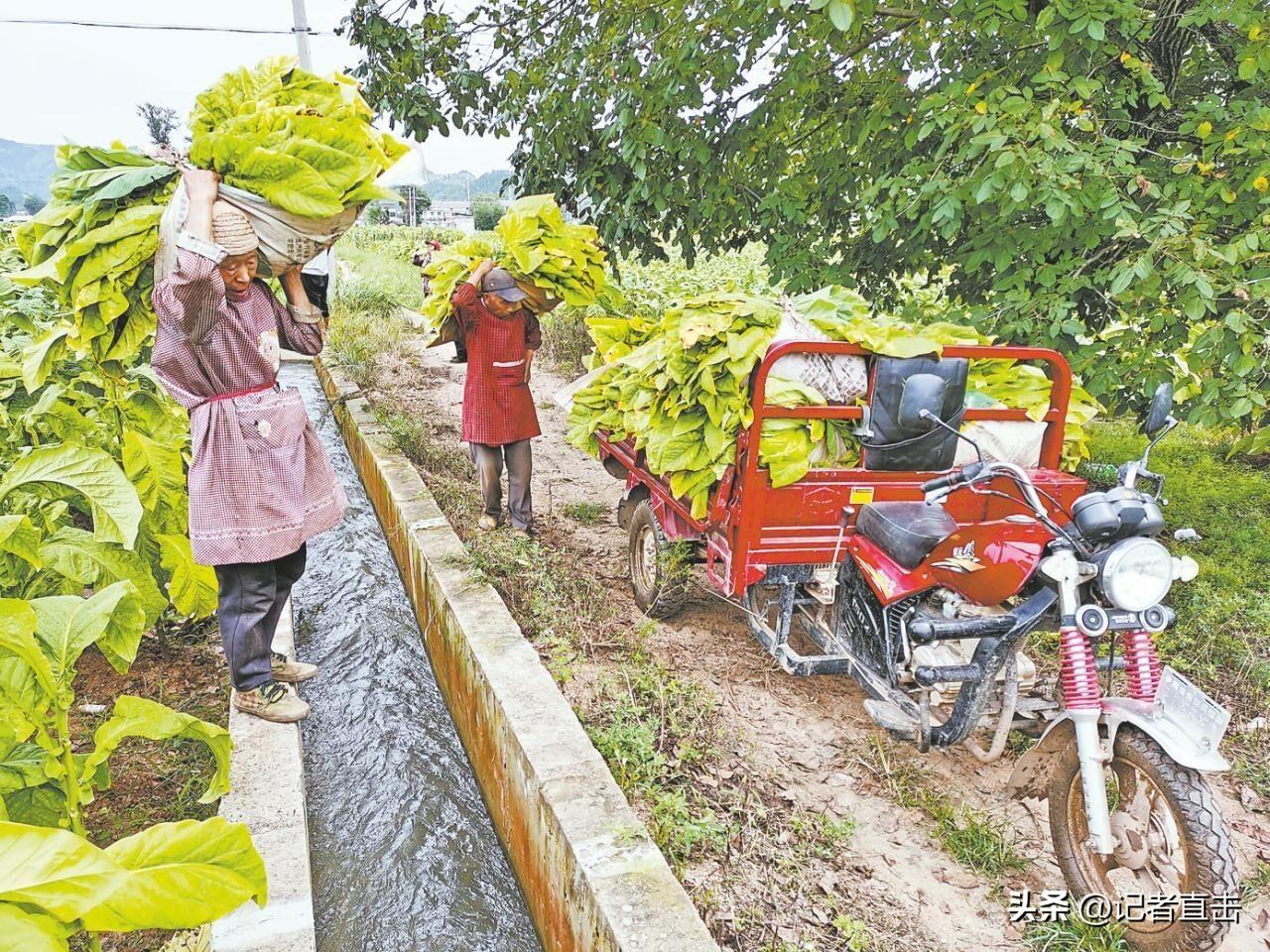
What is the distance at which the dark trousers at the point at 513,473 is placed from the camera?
5.46m

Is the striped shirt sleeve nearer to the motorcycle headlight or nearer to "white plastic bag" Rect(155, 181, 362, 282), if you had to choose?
"white plastic bag" Rect(155, 181, 362, 282)

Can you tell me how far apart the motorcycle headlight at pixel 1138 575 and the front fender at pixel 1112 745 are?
1.03 ft

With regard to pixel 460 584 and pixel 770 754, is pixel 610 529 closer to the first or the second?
pixel 460 584

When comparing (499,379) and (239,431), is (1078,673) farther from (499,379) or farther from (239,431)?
(499,379)

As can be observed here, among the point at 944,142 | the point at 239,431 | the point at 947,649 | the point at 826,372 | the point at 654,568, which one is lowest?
the point at 654,568

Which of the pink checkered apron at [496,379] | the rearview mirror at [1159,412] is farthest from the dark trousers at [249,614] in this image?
the rearview mirror at [1159,412]

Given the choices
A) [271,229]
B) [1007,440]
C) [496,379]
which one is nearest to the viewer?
[271,229]

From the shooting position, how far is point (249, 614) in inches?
130

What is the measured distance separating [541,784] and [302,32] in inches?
567

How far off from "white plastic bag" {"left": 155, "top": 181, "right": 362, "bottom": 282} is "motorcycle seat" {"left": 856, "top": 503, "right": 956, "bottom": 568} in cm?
226

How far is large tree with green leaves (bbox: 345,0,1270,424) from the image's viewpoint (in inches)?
138

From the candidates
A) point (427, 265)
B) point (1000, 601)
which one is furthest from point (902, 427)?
point (427, 265)

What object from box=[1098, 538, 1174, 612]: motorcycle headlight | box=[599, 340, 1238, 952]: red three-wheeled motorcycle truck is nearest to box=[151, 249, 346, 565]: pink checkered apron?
box=[599, 340, 1238, 952]: red three-wheeled motorcycle truck

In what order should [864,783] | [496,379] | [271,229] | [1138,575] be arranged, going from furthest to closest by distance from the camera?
[496,379] < [864,783] < [271,229] < [1138,575]
